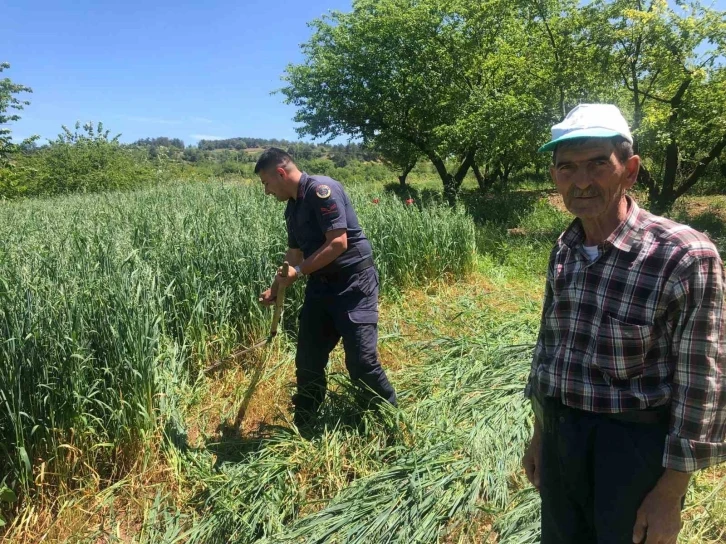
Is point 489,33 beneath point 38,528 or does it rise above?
above

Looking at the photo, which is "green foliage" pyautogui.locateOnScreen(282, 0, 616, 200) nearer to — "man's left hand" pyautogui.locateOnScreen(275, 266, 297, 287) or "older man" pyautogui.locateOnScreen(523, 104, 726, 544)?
"man's left hand" pyautogui.locateOnScreen(275, 266, 297, 287)

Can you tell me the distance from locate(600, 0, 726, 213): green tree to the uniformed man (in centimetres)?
698

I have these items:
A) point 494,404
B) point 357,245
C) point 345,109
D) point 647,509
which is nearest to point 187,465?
point 357,245

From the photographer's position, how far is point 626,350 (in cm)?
103

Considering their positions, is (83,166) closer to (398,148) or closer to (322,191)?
(398,148)

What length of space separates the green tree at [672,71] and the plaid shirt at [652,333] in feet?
25.2

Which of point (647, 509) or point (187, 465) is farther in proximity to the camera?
point (187, 465)

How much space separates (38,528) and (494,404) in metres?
2.38

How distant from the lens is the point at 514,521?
6.25 ft

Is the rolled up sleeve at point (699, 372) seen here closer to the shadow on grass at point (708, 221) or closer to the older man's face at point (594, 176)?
the older man's face at point (594, 176)

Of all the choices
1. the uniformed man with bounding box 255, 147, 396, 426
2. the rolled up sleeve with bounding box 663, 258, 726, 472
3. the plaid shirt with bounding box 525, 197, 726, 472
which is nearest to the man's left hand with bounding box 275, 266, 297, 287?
the uniformed man with bounding box 255, 147, 396, 426

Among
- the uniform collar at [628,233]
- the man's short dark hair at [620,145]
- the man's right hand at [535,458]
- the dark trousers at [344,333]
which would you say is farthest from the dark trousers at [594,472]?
the dark trousers at [344,333]

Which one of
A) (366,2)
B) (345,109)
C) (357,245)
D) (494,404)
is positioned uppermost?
(366,2)

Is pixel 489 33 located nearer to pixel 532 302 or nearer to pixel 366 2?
pixel 366 2
